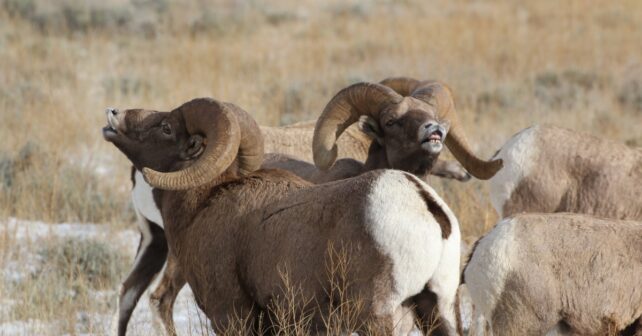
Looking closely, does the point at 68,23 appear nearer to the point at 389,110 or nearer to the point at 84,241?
the point at 84,241

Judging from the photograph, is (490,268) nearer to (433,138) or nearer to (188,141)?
(433,138)

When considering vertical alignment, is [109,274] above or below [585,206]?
below

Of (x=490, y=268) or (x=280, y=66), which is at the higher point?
(x=490, y=268)

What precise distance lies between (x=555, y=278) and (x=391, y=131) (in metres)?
2.05

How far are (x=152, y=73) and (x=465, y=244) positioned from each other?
1088cm

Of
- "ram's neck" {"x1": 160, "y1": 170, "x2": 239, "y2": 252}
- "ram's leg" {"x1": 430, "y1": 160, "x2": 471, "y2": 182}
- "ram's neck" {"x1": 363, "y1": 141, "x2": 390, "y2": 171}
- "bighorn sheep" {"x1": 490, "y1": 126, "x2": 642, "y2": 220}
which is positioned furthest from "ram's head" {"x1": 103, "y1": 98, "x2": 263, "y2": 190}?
"ram's leg" {"x1": 430, "y1": 160, "x2": 471, "y2": 182}

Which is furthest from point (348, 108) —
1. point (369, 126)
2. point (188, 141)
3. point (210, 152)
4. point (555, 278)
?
point (555, 278)

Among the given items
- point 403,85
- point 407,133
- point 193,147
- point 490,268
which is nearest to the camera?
point 490,268

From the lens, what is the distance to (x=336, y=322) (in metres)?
5.51

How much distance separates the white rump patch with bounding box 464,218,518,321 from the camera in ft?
20.2

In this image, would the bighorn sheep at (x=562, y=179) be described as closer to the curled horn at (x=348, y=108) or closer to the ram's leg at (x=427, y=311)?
the curled horn at (x=348, y=108)

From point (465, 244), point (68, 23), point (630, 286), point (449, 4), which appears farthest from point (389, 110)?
point (449, 4)

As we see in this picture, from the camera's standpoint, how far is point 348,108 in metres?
7.99

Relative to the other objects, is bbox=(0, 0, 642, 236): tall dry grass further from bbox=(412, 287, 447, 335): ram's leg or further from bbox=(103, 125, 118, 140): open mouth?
bbox=(412, 287, 447, 335): ram's leg
